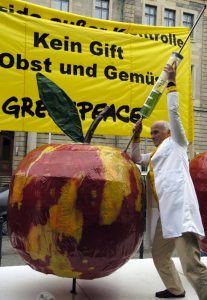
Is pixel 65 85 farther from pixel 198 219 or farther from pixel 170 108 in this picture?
pixel 198 219

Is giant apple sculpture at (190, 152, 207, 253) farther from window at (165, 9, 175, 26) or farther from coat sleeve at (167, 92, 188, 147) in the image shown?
window at (165, 9, 175, 26)

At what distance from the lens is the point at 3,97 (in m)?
4.46

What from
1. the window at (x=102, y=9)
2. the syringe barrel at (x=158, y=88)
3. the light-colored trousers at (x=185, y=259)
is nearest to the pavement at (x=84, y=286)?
the light-colored trousers at (x=185, y=259)

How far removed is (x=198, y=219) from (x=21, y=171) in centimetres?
123

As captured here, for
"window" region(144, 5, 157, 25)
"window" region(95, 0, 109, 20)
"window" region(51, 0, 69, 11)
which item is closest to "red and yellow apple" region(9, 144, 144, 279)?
"window" region(51, 0, 69, 11)

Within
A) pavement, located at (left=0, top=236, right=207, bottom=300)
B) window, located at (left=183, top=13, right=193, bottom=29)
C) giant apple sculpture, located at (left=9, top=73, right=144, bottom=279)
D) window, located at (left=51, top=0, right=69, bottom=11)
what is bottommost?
pavement, located at (left=0, top=236, right=207, bottom=300)

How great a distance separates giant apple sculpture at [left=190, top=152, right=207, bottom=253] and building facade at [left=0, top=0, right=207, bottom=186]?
18.3 meters

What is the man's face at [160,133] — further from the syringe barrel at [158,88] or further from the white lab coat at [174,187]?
→ the syringe barrel at [158,88]

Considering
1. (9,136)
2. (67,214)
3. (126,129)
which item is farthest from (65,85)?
(9,136)

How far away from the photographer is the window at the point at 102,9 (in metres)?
25.4

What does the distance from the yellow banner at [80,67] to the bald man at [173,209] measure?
4.73 ft

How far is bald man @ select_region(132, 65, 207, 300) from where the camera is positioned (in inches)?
122

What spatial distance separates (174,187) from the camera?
3.17 metres

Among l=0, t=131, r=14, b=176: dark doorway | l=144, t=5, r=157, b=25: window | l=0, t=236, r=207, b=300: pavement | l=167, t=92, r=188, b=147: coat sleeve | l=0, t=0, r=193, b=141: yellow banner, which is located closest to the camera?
l=167, t=92, r=188, b=147: coat sleeve
